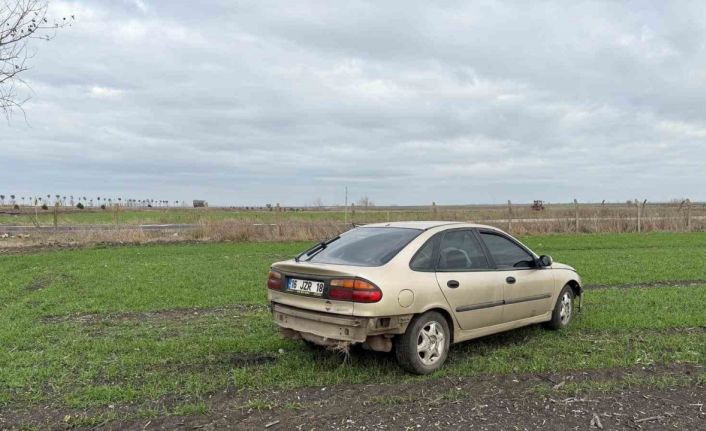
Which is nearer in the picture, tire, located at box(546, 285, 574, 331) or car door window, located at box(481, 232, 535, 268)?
car door window, located at box(481, 232, 535, 268)

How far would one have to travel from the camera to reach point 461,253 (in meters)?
6.08

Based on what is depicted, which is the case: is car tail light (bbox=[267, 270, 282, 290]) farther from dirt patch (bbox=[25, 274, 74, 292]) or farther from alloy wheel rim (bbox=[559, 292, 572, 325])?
dirt patch (bbox=[25, 274, 74, 292])

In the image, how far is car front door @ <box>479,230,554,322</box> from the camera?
20.7 ft

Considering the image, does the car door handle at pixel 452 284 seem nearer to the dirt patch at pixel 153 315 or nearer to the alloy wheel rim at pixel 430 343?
the alloy wheel rim at pixel 430 343

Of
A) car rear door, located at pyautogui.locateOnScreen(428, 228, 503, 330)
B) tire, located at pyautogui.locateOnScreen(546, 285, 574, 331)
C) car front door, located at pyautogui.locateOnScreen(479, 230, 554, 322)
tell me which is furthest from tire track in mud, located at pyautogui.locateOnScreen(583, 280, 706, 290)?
car rear door, located at pyautogui.locateOnScreen(428, 228, 503, 330)

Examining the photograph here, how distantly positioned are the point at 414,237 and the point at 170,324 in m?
4.18

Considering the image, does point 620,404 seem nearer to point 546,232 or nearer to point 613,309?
point 613,309

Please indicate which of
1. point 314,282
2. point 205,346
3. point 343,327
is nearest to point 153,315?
point 205,346

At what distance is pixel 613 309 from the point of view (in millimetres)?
8273

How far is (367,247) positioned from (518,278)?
76.2 inches

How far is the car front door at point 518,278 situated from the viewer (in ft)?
20.7

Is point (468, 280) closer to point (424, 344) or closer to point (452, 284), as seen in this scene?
point (452, 284)

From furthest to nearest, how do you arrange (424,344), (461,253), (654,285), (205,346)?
(654,285) < (205,346) < (461,253) < (424,344)

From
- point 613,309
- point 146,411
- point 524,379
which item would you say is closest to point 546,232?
point 613,309
